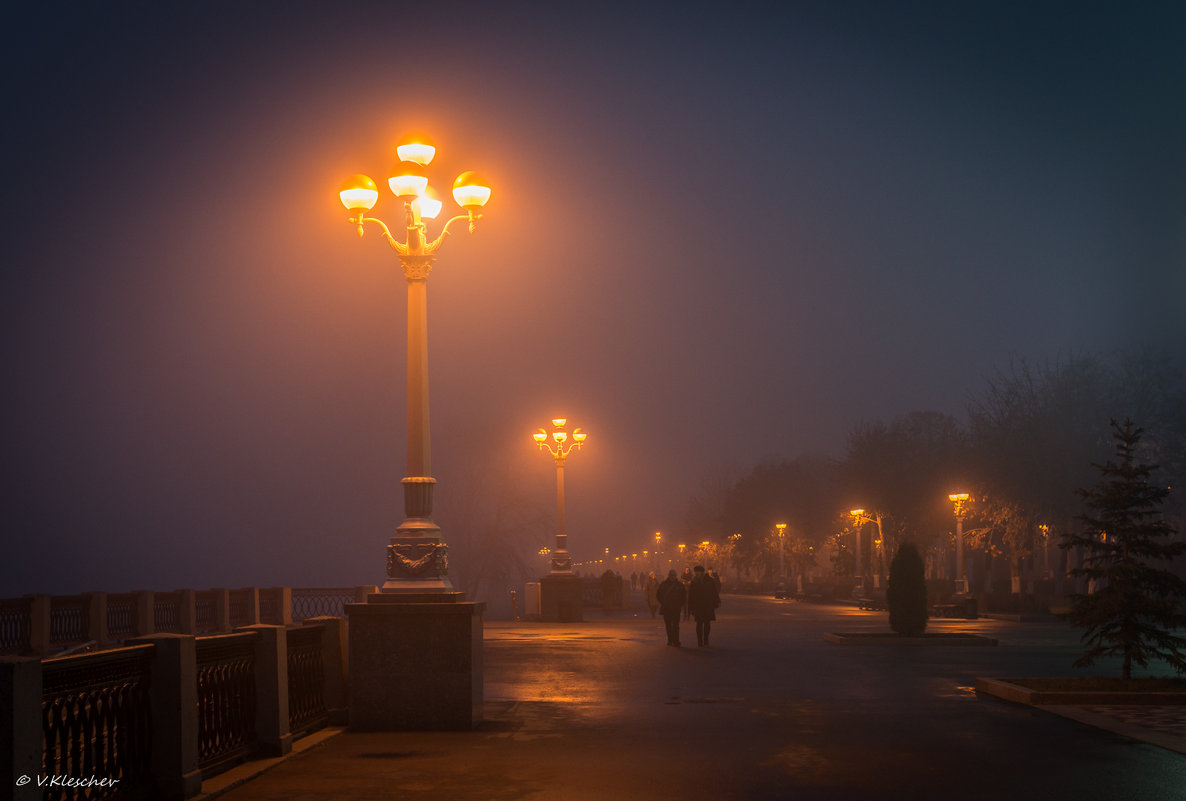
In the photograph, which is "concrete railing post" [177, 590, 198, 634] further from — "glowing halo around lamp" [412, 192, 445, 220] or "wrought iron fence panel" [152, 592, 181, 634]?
"glowing halo around lamp" [412, 192, 445, 220]

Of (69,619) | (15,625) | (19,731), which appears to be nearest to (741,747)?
(19,731)

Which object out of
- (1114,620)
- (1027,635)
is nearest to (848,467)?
(1027,635)

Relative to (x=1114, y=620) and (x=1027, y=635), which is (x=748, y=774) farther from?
(x=1027, y=635)

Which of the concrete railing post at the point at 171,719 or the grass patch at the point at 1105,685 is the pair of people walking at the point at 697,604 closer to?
the grass patch at the point at 1105,685

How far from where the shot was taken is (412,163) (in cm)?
1589

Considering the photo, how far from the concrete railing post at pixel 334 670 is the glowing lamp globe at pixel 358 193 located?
524 cm

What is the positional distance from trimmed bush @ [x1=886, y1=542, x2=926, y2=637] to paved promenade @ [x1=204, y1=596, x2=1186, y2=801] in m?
7.36

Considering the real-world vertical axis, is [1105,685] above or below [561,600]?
above

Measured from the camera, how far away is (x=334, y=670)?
597 inches

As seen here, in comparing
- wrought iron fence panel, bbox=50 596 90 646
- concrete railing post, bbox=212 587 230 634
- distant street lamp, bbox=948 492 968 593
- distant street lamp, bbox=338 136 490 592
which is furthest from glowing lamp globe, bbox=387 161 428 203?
distant street lamp, bbox=948 492 968 593

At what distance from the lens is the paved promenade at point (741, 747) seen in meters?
10.2

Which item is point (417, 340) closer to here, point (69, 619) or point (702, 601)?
point (702, 601)

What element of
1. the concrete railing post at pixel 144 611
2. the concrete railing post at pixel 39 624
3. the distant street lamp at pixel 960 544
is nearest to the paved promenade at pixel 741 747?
the concrete railing post at pixel 39 624

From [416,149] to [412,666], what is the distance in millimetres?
6209
